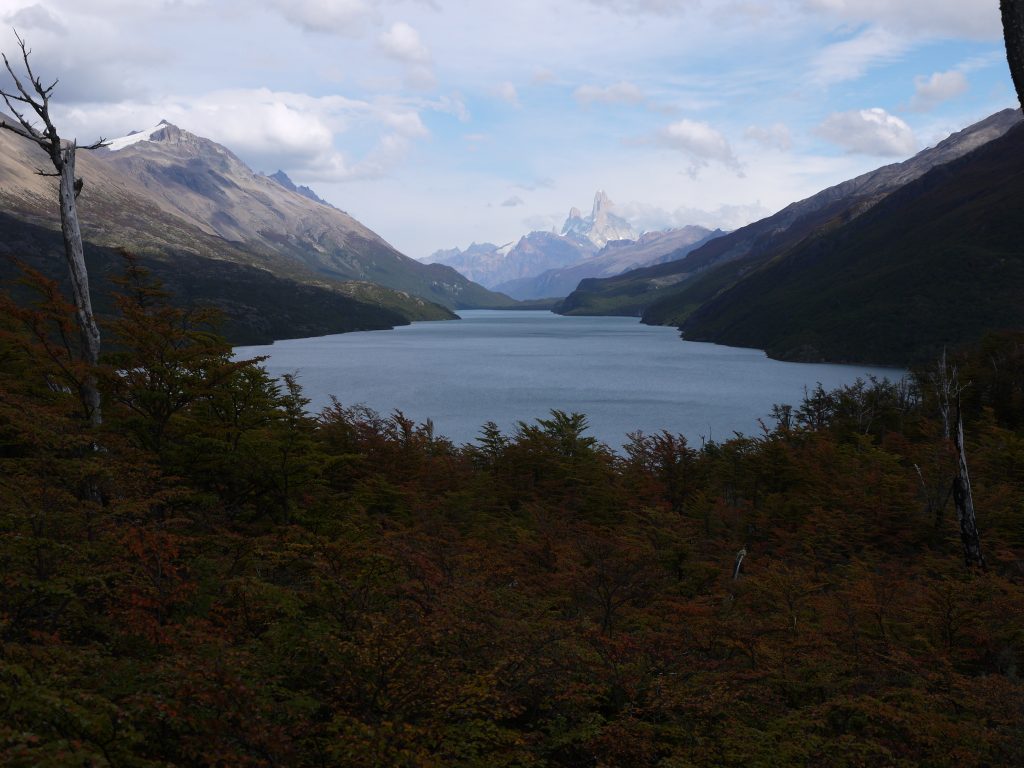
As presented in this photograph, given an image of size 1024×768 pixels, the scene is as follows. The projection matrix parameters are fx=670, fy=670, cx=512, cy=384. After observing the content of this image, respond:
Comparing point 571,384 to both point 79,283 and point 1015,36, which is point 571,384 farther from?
point 1015,36

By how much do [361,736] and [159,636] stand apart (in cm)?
312

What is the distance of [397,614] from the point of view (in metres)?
9.94

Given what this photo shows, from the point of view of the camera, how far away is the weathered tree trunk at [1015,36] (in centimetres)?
786

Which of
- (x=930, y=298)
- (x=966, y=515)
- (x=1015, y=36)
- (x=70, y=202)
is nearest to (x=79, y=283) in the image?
(x=70, y=202)

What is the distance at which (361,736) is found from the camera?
21.8 feet

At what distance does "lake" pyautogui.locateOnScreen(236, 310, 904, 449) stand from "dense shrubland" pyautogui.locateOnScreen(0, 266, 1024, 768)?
30.8m

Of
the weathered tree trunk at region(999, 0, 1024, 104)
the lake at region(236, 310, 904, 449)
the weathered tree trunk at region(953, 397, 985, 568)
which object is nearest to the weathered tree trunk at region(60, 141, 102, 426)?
the weathered tree trunk at region(999, 0, 1024, 104)

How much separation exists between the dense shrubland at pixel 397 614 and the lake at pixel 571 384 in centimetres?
3077

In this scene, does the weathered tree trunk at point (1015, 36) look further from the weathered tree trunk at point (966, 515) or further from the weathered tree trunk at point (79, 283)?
the weathered tree trunk at point (79, 283)

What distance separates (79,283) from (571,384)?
94.7m

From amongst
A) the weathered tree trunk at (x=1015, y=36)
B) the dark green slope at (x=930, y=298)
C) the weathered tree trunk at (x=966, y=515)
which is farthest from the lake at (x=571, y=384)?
the weathered tree trunk at (x=1015, y=36)

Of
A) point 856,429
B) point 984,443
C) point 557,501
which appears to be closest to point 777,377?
point 856,429

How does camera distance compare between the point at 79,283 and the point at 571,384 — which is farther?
the point at 571,384

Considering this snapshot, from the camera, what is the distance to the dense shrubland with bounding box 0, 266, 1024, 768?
6.75 m
